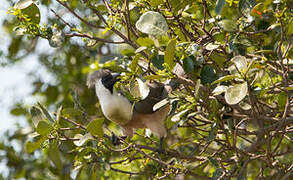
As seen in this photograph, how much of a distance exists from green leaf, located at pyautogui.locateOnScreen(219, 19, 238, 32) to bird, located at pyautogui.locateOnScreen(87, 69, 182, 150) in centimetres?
64

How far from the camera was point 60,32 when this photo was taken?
5.95 feet

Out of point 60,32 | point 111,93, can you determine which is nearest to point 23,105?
point 111,93

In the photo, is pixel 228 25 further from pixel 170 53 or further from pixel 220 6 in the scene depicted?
pixel 170 53

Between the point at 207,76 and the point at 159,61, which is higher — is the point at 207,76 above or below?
below

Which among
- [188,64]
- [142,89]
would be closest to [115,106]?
[142,89]

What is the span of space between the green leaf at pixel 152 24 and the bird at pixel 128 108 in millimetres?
616

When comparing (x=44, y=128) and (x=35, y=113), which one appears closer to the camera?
(x=44, y=128)

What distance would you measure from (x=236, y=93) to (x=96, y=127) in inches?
25.4

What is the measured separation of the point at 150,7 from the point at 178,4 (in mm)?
112

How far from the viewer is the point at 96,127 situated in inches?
67.4

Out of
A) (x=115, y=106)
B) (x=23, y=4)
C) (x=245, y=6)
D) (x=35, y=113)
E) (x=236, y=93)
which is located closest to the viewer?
(x=236, y=93)

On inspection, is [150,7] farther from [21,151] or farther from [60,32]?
[21,151]

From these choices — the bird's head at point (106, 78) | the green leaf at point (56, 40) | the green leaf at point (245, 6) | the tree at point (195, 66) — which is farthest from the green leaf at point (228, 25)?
the bird's head at point (106, 78)

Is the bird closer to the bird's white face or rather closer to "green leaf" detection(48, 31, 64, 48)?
the bird's white face
